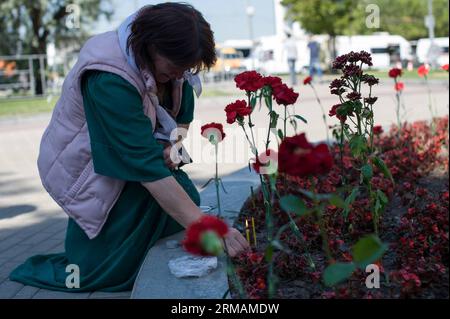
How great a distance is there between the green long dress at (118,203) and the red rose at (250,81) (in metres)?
0.40

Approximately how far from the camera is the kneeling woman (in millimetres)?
2494

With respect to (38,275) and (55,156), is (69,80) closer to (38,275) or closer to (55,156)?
(55,156)

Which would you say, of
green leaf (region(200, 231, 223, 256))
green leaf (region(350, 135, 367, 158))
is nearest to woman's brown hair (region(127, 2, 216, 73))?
green leaf (region(350, 135, 367, 158))

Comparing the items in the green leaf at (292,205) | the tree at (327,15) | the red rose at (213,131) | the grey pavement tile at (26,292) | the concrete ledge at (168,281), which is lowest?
the grey pavement tile at (26,292)

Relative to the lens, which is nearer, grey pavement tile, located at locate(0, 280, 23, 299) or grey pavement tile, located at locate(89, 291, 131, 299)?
grey pavement tile, located at locate(89, 291, 131, 299)

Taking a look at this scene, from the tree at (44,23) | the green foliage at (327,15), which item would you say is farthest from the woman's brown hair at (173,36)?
the green foliage at (327,15)

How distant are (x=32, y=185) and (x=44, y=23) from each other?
1964cm

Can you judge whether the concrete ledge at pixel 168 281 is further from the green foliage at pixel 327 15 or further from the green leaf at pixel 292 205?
the green foliage at pixel 327 15

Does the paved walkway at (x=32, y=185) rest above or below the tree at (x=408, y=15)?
below

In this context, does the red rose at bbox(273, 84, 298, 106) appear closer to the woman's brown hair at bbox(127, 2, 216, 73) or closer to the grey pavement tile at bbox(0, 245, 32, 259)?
the woman's brown hair at bbox(127, 2, 216, 73)

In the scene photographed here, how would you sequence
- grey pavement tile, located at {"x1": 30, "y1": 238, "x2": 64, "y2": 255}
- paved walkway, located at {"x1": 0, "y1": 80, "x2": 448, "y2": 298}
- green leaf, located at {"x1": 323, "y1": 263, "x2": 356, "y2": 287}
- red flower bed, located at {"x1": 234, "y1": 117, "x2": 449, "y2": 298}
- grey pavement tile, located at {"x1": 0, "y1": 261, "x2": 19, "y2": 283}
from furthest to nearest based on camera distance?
grey pavement tile, located at {"x1": 30, "y1": 238, "x2": 64, "y2": 255}
paved walkway, located at {"x1": 0, "y1": 80, "x2": 448, "y2": 298}
grey pavement tile, located at {"x1": 0, "y1": 261, "x2": 19, "y2": 283}
red flower bed, located at {"x1": 234, "y1": 117, "x2": 449, "y2": 298}
green leaf, located at {"x1": 323, "y1": 263, "x2": 356, "y2": 287}

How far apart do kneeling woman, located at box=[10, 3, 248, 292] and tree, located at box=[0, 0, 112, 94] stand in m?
20.6

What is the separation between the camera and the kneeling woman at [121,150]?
2494 millimetres

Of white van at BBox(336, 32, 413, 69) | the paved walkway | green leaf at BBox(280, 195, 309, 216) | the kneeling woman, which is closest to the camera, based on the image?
green leaf at BBox(280, 195, 309, 216)
